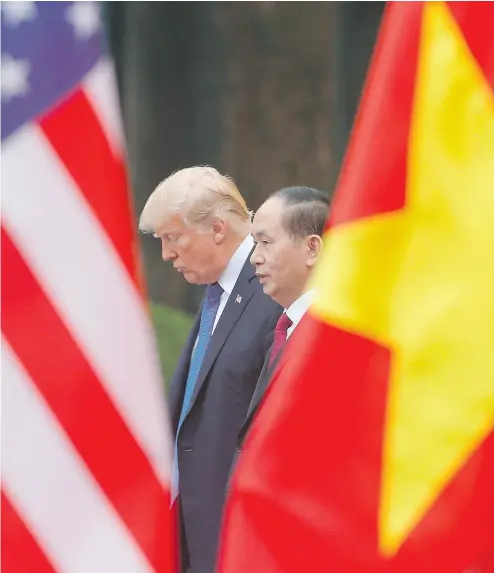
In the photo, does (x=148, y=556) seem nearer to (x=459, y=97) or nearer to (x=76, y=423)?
(x=76, y=423)

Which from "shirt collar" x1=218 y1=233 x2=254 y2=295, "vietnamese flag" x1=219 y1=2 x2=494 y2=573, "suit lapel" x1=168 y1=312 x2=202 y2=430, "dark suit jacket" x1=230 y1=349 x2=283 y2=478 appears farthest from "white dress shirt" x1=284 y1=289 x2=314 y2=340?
"vietnamese flag" x1=219 y1=2 x2=494 y2=573

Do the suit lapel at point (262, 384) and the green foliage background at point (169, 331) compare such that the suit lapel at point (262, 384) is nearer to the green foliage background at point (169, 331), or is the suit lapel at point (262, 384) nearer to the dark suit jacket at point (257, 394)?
the dark suit jacket at point (257, 394)

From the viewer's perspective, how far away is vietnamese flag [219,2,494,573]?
158 centimetres

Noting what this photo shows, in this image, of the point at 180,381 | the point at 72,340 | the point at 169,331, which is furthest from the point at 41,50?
the point at 169,331

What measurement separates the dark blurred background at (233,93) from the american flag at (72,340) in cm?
522

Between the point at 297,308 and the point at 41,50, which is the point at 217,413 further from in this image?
the point at 41,50

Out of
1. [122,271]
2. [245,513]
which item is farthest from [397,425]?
[122,271]

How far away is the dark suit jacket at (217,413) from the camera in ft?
11.4

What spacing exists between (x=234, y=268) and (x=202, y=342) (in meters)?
0.23

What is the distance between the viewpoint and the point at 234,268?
3623 mm

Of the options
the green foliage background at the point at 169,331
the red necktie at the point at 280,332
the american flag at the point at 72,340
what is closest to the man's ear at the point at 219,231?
the red necktie at the point at 280,332

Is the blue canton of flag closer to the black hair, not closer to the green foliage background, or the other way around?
the black hair

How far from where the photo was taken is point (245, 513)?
1.65 metres

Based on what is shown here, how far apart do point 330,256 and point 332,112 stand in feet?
19.7
